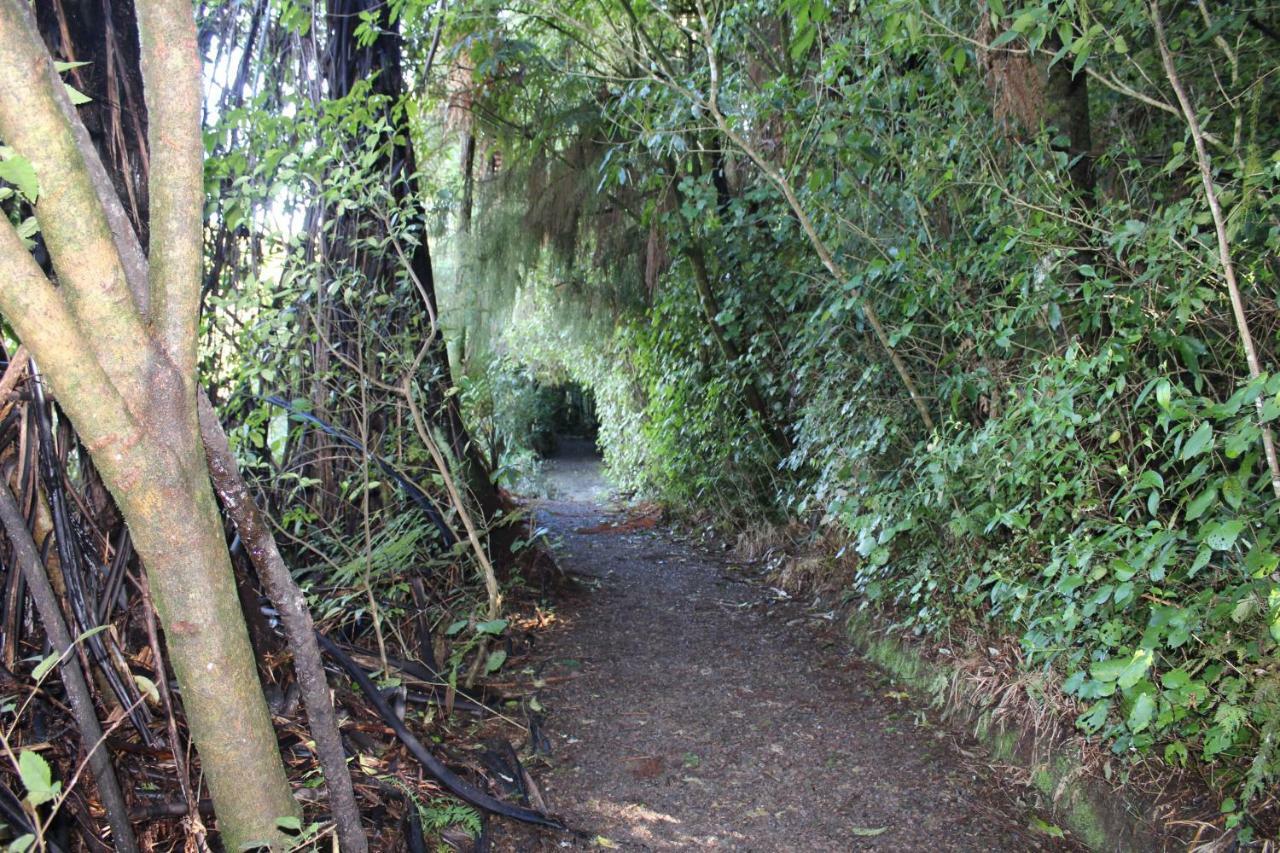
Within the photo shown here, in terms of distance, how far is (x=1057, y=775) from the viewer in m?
2.99

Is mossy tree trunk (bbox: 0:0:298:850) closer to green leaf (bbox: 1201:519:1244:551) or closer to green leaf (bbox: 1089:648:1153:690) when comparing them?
green leaf (bbox: 1089:648:1153:690)

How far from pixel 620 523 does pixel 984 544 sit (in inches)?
227

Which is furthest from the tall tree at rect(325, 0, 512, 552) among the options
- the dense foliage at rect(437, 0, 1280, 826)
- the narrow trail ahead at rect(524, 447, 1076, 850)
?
the narrow trail ahead at rect(524, 447, 1076, 850)

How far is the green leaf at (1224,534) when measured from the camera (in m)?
2.19

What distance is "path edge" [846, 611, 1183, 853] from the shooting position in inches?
104

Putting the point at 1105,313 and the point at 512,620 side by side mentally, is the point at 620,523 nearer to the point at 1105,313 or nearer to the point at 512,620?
the point at 512,620

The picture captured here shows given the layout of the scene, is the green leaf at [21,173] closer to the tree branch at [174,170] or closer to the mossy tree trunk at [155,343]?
the mossy tree trunk at [155,343]

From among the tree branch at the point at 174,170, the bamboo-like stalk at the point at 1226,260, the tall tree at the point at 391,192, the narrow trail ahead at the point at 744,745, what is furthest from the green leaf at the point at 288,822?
the tall tree at the point at 391,192

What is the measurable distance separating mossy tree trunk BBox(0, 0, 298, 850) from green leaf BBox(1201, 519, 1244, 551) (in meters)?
2.33

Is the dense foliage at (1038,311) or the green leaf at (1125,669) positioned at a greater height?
the dense foliage at (1038,311)

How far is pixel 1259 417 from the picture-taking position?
2.25 m

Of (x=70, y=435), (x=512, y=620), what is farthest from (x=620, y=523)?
(x=70, y=435)

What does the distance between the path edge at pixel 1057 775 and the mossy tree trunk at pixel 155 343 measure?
2.42 metres

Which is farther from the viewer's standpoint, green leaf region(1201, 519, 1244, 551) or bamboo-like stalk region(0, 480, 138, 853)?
green leaf region(1201, 519, 1244, 551)
